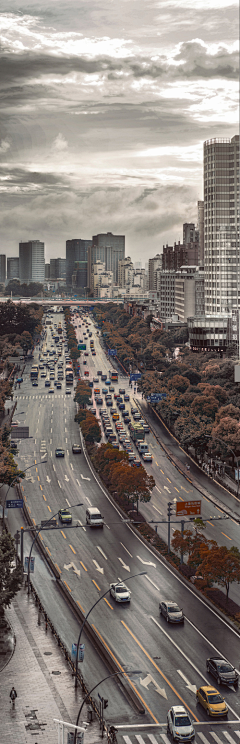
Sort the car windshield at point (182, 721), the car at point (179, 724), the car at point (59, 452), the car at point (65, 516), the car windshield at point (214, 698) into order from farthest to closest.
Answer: the car at point (59, 452)
the car at point (65, 516)
the car windshield at point (214, 698)
the car windshield at point (182, 721)
the car at point (179, 724)

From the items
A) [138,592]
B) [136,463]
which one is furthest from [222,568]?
[136,463]

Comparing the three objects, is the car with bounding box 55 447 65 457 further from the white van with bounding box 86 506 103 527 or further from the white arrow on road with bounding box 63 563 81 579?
the white arrow on road with bounding box 63 563 81 579

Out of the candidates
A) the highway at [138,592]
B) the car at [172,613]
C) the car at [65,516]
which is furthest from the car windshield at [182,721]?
the car at [65,516]

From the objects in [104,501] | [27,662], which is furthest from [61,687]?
[104,501]

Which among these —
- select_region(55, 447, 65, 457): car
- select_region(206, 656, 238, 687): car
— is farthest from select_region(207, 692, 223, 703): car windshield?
select_region(55, 447, 65, 457): car

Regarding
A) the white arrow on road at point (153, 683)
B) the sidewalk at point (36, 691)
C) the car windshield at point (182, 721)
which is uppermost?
the car windshield at point (182, 721)

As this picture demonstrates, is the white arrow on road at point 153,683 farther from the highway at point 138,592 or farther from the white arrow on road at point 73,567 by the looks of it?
the white arrow on road at point 73,567
